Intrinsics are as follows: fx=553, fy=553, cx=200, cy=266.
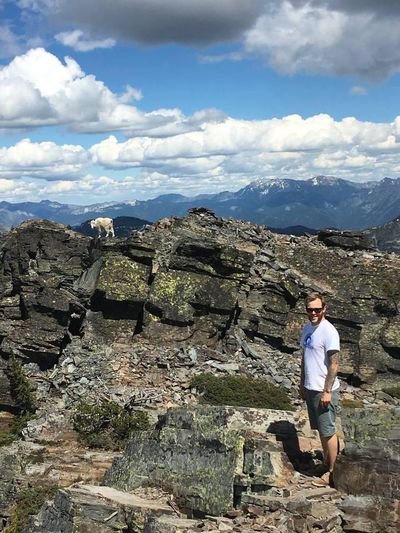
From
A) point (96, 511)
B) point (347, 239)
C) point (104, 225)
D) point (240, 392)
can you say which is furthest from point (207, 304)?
point (104, 225)

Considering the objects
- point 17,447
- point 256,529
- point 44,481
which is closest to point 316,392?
point 256,529

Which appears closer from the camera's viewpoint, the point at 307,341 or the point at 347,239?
the point at 307,341

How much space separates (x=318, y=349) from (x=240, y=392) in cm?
1700

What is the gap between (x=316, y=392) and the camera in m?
14.4

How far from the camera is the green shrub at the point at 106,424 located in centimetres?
2562

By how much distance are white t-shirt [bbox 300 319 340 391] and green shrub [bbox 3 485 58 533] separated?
12.3 m

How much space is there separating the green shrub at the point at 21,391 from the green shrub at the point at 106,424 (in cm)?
458

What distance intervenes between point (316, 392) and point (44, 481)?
43.8 feet

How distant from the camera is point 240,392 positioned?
30344 mm

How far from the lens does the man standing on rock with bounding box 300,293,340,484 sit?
13.9 meters

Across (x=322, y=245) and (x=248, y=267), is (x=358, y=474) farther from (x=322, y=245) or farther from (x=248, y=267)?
(x=322, y=245)

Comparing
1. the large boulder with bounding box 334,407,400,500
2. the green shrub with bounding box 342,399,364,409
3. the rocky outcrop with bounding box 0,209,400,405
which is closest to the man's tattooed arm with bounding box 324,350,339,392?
the large boulder with bounding box 334,407,400,500

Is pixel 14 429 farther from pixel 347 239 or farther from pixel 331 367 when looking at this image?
pixel 347 239

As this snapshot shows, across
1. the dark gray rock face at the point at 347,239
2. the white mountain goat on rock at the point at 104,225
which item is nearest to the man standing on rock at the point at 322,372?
the dark gray rock face at the point at 347,239
